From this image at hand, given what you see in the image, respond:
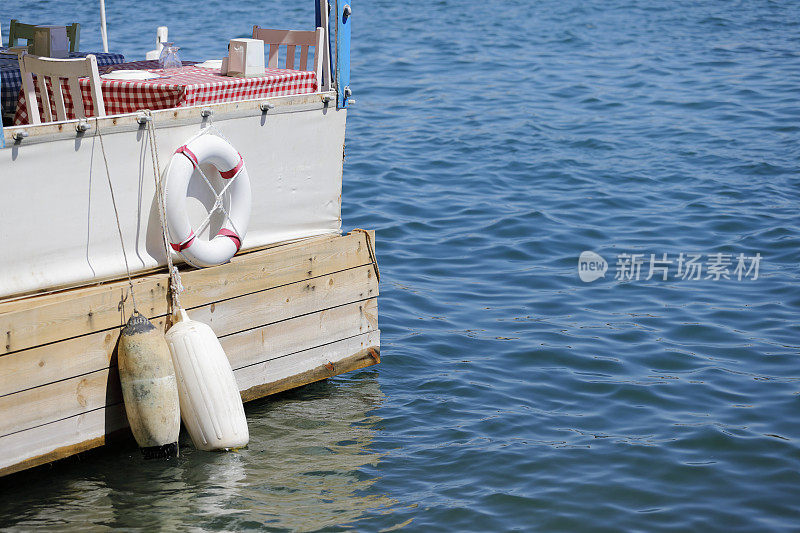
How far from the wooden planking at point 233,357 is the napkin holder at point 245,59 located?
4.90 ft

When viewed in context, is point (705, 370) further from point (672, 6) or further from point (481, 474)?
point (672, 6)

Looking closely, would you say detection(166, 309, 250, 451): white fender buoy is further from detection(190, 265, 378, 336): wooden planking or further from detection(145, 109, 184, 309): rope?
detection(190, 265, 378, 336): wooden planking

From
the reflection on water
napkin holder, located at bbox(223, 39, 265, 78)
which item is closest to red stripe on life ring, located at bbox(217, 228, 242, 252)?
napkin holder, located at bbox(223, 39, 265, 78)

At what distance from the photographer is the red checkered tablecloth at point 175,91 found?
5.37m

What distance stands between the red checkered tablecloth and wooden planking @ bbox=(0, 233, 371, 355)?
925 mm

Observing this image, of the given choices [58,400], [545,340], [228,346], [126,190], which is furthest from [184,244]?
[545,340]

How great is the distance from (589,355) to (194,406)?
3.00 metres

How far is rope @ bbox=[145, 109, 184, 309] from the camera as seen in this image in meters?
5.15

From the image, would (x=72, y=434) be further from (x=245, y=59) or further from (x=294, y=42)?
(x=294, y=42)

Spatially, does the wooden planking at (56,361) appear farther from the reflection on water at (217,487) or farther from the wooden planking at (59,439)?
the reflection on water at (217,487)

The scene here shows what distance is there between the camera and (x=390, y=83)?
54.9 feet

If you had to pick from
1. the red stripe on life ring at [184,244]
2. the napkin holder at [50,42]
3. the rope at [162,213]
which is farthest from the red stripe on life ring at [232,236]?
the napkin holder at [50,42]

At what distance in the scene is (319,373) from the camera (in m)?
6.09

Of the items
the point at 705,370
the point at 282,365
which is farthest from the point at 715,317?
the point at 282,365
